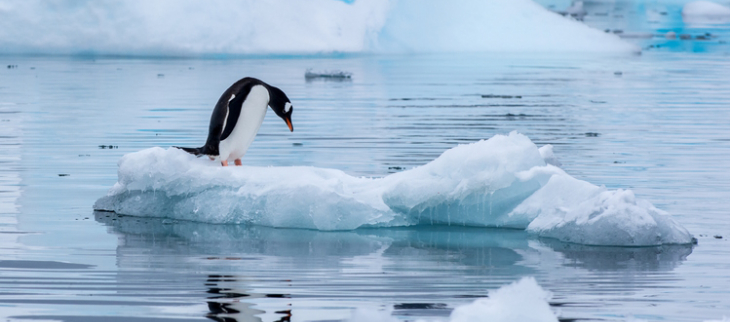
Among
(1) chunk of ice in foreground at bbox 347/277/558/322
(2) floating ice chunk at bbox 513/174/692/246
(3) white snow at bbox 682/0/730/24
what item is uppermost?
(3) white snow at bbox 682/0/730/24

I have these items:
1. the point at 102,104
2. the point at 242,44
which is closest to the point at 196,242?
the point at 102,104

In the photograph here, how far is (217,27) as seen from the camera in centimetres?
2803

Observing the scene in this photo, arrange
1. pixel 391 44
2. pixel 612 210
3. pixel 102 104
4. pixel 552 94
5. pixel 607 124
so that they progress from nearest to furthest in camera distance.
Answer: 1. pixel 612 210
2. pixel 607 124
3. pixel 102 104
4. pixel 552 94
5. pixel 391 44

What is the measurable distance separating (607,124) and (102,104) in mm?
7737

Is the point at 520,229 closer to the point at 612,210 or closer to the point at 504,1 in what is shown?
the point at 612,210

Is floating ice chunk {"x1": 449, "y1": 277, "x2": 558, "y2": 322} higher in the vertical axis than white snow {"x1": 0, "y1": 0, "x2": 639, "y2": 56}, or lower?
lower

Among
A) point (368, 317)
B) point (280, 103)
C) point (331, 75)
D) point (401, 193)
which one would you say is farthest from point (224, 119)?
point (331, 75)

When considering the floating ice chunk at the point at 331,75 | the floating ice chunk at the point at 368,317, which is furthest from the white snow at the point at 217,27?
the floating ice chunk at the point at 368,317

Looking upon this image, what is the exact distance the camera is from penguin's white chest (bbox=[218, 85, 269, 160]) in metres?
7.91

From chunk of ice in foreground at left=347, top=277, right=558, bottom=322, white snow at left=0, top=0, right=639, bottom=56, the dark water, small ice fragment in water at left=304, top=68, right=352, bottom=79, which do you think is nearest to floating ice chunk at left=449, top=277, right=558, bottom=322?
chunk of ice in foreground at left=347, top=277, right=558, bottom=322

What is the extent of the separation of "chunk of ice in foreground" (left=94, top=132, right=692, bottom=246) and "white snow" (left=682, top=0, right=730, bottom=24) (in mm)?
52430

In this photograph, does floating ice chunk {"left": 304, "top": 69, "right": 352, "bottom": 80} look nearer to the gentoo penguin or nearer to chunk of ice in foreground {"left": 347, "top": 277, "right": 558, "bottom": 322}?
the gentoo penguin

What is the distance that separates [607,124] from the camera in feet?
47.4

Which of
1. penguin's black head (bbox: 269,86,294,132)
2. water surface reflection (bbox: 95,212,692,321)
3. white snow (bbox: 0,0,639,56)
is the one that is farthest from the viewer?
white snow (bbox: 0,0,639,56)
